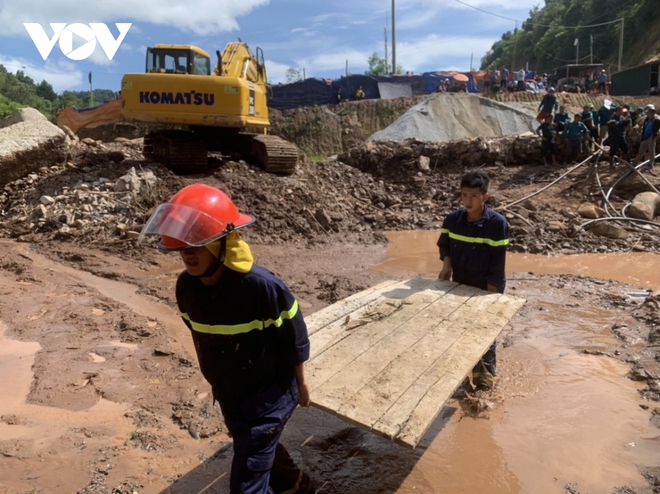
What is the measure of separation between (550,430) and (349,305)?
1.54m

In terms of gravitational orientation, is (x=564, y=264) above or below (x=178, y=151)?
below

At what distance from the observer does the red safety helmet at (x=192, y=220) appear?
5.86ft

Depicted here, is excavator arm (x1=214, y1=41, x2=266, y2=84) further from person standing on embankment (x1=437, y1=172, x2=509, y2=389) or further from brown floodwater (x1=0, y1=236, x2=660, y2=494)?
person standing on embankment (x1=437, y1=172, x2=509, y2=389)

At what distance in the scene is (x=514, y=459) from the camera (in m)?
3.07

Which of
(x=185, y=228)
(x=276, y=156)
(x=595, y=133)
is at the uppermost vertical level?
(x=595, y=133)

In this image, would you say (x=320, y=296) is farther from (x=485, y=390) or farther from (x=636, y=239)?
(x=636, y=239)

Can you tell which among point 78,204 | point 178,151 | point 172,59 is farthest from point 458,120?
point 78,204

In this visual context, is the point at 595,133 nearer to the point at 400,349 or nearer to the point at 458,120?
the point at 458,120

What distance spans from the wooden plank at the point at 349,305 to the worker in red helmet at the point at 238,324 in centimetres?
104

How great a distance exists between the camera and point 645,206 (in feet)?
33.0

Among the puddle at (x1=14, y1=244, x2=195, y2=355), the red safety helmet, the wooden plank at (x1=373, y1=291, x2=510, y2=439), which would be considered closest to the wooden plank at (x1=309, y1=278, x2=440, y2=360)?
the wooden plank at (x1=373, y1=291, x2=510, y2=439)

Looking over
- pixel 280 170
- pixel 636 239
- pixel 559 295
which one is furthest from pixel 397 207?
pixel 559 295

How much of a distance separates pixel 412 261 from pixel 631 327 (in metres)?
3.56

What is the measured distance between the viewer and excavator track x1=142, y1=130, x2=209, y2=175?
396 inches
